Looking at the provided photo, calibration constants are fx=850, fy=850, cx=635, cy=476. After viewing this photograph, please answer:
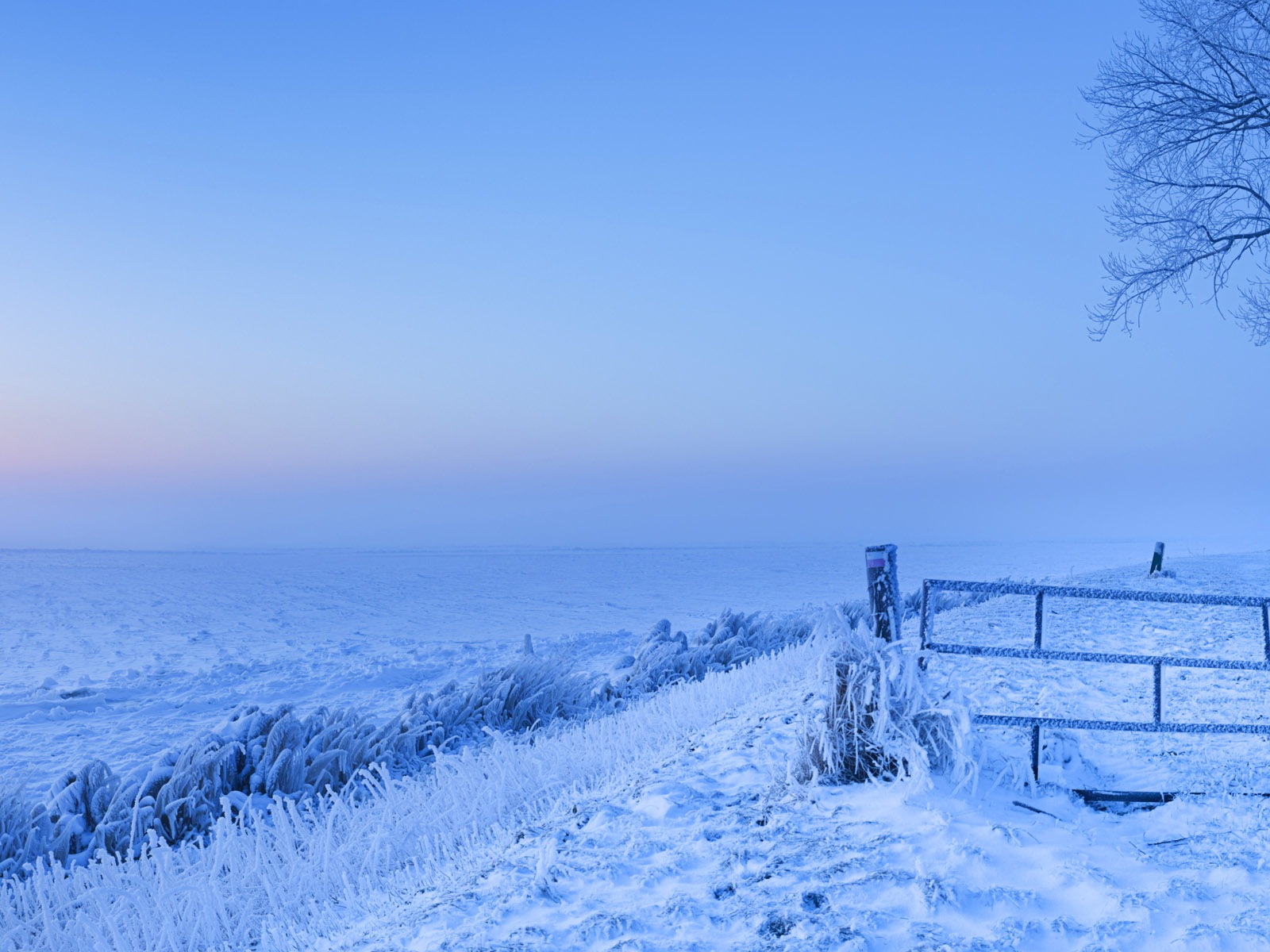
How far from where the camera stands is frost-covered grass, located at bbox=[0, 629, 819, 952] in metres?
3.85

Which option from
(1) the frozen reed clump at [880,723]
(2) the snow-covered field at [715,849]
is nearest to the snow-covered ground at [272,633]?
(2) the snow-covered field at [715,849]

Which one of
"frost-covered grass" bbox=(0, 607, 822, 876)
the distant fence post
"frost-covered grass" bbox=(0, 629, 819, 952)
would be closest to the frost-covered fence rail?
the distant fence post

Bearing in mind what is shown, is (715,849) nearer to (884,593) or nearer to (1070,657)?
(884,593)

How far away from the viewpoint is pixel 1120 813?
4012 millimetres

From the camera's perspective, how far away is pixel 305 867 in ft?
13.7

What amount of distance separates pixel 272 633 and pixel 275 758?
31.0 ft

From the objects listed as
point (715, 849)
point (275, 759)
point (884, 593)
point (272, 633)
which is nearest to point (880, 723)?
point (884, 593)

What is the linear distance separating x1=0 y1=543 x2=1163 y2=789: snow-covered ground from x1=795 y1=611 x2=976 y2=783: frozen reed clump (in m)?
5.50

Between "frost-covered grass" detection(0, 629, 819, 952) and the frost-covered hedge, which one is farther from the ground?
"frost-covered grass" detection(0, 629, 819, 952)

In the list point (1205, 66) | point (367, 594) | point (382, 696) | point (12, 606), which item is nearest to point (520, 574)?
point (367, 594)

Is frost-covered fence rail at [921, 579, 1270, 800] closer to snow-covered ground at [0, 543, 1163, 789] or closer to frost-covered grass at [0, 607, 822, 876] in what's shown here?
frost-covered grass at [0, 607, 822, 876]

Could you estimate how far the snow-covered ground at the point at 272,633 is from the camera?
9086 mm

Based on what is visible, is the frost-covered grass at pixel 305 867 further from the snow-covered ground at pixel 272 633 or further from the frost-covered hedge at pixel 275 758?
the snow-covered ground at pixel 272 633

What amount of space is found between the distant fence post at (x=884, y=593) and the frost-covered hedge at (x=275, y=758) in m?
0.18
